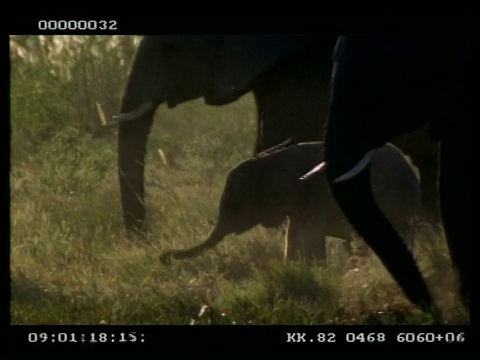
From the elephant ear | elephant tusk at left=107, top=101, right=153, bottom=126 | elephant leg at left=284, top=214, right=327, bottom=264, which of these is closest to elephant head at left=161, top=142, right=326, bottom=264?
elephant leg at left=284, top=214, right=327, bottom=264

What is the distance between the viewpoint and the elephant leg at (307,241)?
5.06 m

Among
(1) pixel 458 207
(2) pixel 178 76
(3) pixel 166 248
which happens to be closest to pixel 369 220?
(1) pixel 458 207

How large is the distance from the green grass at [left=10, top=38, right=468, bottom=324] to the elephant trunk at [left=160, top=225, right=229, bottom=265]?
3 cm

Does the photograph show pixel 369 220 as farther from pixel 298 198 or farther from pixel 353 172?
pixel 298 198

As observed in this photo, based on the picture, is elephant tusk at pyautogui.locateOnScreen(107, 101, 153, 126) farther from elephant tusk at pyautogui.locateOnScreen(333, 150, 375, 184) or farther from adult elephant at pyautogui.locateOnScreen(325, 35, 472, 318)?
elephant tusk at pyautogui.locateOnScreen(333, 150, 375, 184)

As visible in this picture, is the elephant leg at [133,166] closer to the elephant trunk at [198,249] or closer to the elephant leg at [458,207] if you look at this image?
the elephant trunk at [198,249]

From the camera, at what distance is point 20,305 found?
4758mm

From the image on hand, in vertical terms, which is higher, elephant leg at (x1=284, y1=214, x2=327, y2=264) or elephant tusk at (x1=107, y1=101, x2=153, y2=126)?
elephant tusk at (x1=107, y1=101, x2=153, y2=126)

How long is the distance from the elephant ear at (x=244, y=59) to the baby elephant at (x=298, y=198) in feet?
1.40

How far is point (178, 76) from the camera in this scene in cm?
557

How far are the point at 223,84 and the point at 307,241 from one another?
34.9 inches

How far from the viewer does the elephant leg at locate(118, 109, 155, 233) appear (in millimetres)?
5512

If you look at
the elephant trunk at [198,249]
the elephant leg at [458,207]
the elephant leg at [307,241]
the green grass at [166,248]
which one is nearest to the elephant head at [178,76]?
the green grass at [166,248]
